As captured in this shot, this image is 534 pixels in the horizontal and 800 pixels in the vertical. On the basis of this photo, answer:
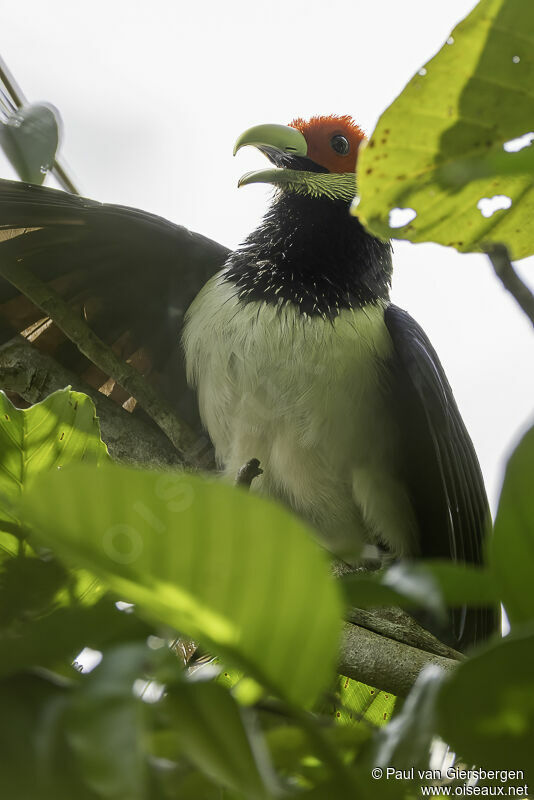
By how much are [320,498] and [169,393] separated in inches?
19.9

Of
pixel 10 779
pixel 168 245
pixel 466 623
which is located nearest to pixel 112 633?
pixel 10 779

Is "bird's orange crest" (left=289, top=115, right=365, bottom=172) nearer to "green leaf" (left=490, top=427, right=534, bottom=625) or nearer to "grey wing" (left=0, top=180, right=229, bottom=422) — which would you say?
"grey wing" (left=0, top=180, right=229, bottom=422)

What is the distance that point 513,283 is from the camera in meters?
0.66

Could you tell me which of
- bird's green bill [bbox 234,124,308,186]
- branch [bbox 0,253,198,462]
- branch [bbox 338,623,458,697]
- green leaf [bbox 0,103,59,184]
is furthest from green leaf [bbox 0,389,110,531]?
bird's green bill [bbox 234,124,308,186]

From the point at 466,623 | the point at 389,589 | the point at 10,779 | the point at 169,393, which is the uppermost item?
the point at 389,589

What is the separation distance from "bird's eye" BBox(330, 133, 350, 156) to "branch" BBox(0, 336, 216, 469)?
3.53ft

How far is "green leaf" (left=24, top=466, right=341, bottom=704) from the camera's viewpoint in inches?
15.2

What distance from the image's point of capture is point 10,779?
1.38 feet

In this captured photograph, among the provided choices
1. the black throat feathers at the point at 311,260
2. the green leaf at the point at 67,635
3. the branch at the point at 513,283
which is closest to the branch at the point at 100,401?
the black throat feathers at the point at 311,260

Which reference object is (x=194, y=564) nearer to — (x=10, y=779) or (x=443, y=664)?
(x=10, y=779)

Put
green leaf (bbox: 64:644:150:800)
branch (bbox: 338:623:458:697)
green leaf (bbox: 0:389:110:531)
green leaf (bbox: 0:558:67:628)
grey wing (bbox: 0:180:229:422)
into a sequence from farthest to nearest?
grey wing (bbox: 0:180:229:422), branch (bbox: 338:623:458:697), green leaf (bbox: 0:389:110:531), green leaf (bbox: 0:558:67:628), green leaf (bbox: 64:644:150:800)

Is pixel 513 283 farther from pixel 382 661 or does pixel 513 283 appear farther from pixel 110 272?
pixel 110 272

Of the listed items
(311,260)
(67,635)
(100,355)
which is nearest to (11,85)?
(100,355)

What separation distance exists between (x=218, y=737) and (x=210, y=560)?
9 cm
